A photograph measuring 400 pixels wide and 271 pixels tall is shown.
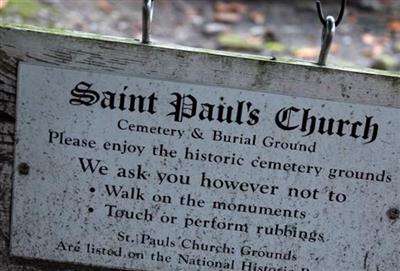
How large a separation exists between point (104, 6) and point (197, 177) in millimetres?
3115

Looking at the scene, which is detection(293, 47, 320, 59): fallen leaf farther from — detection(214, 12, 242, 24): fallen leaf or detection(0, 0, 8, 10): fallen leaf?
detection(0, 0, 8, 10): fallen leaf

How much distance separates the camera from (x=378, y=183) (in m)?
1.88

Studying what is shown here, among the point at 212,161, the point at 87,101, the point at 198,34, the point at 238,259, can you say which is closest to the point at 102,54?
the point at 87,101

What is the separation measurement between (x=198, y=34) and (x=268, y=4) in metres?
0.88

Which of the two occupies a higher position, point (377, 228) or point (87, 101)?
point (87, 101)

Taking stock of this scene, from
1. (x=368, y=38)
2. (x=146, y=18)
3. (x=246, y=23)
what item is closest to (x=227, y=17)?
(x=246, y=23)

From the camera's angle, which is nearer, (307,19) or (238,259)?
(238,259)

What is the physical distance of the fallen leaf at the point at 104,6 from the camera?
4.78 m

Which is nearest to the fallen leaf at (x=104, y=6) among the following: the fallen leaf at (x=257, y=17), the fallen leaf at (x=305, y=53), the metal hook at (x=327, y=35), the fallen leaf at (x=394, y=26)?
the fallen leaf at (x=257, y=17)

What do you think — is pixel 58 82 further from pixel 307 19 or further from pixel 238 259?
pixel 307 19

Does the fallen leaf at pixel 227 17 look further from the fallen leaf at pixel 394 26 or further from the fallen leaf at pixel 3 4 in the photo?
the fallen leaf at pixel 3 4

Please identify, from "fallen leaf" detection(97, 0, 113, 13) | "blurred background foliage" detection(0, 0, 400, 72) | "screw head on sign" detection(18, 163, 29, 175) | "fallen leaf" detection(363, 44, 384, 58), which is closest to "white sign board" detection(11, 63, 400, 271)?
"screw head on sign" detection(18, 163, 29, 175)

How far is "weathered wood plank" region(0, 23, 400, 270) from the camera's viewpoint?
183 cm

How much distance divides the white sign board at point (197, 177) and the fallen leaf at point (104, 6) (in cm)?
298
